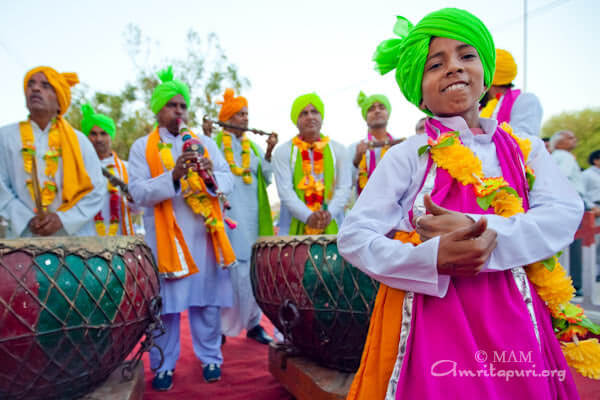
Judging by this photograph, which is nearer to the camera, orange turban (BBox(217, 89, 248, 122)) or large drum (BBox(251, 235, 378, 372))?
large drum (BBox(251, 235, 378, 372))

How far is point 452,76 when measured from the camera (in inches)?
51.4

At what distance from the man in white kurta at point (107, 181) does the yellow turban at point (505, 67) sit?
3.65 meters

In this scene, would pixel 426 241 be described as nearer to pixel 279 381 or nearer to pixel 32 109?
pixel 279 381

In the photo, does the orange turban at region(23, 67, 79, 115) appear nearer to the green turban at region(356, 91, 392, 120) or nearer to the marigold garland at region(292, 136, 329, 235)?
the marigold garland at region(292, 136, 329, 235)

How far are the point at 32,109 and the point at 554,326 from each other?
334 centimetres

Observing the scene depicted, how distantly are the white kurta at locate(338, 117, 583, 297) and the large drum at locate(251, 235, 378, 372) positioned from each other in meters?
1.04

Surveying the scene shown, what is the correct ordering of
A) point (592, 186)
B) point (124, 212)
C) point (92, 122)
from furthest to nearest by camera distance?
point (592, 186) → point (92, 122) → point (124, 212)

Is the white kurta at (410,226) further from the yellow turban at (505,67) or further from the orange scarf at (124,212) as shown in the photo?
the orange scarf at (124,212)

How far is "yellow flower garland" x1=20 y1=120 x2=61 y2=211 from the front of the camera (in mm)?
2984

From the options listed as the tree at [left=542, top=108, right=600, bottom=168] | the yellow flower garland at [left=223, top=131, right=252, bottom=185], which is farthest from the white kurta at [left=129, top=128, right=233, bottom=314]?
the tree at [left=542, top=108, right=600, bottom=168]

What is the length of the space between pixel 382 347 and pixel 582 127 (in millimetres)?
30110

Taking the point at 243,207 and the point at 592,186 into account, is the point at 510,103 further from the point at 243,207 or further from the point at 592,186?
the point at 592,186

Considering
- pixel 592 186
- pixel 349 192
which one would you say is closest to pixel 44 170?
pixel 349 192

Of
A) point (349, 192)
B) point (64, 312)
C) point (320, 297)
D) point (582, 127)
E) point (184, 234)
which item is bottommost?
point (320, 297)
